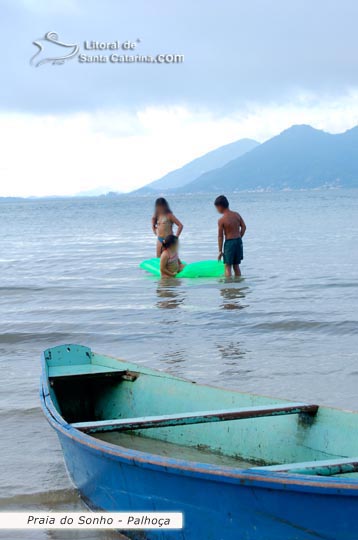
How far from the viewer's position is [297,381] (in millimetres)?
7422

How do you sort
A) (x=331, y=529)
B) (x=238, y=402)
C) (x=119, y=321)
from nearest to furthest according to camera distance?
(x=331, y=529)
(x=238, y=402)
(x=119, y=321)

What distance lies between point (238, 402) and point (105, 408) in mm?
1395

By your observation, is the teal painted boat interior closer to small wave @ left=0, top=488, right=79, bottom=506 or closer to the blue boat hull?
the blue boat hull

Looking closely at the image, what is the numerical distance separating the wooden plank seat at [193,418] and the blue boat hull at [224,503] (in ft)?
0.71

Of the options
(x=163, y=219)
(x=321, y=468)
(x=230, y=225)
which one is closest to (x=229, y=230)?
(x=230, y=225)

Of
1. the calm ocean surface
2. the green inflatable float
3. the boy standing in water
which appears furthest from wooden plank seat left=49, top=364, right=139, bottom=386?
the green inflatable float

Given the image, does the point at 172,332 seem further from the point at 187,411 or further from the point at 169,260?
the point at 187,411

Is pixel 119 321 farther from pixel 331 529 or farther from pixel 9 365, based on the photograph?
pixel 331 529

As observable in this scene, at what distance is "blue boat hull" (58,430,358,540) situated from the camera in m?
3.28

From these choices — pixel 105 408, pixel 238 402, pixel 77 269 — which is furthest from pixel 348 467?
pixel 77 269
